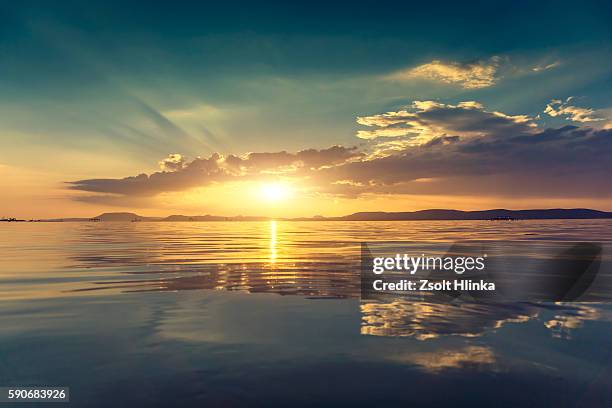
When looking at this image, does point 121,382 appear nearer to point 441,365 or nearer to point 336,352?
point 336,352

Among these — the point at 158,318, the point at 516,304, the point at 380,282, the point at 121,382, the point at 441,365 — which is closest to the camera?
the point at 121,382

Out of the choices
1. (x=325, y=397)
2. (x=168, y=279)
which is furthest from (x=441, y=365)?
(x=168, y=279)

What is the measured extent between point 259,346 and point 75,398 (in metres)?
3.98

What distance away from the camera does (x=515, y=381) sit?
7.93 m

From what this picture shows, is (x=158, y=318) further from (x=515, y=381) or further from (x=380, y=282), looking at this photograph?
(x=380, y=282)

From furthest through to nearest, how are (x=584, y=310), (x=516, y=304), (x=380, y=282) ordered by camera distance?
(x=380, y=282) < (x=516, y=304) < (x=584, y=310)

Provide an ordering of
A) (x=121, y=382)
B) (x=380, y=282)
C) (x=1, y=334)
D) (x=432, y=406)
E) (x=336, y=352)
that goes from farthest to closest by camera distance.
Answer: (x=380, y=282) < (x=1, y=334) < (x=336, y=352) < (x=121, y=382) < (x=432, y=406)

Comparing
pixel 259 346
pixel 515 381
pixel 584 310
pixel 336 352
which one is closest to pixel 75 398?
pixel 259 346

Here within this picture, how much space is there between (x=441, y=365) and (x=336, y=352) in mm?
2250

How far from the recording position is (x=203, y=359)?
9133 mm

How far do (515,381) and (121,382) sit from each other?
7123 mm

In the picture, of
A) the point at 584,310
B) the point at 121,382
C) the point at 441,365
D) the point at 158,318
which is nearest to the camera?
the point at 121,382

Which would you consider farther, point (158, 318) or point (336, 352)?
point (158, 318)

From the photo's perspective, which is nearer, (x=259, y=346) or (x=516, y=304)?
(x=259, y=346)
